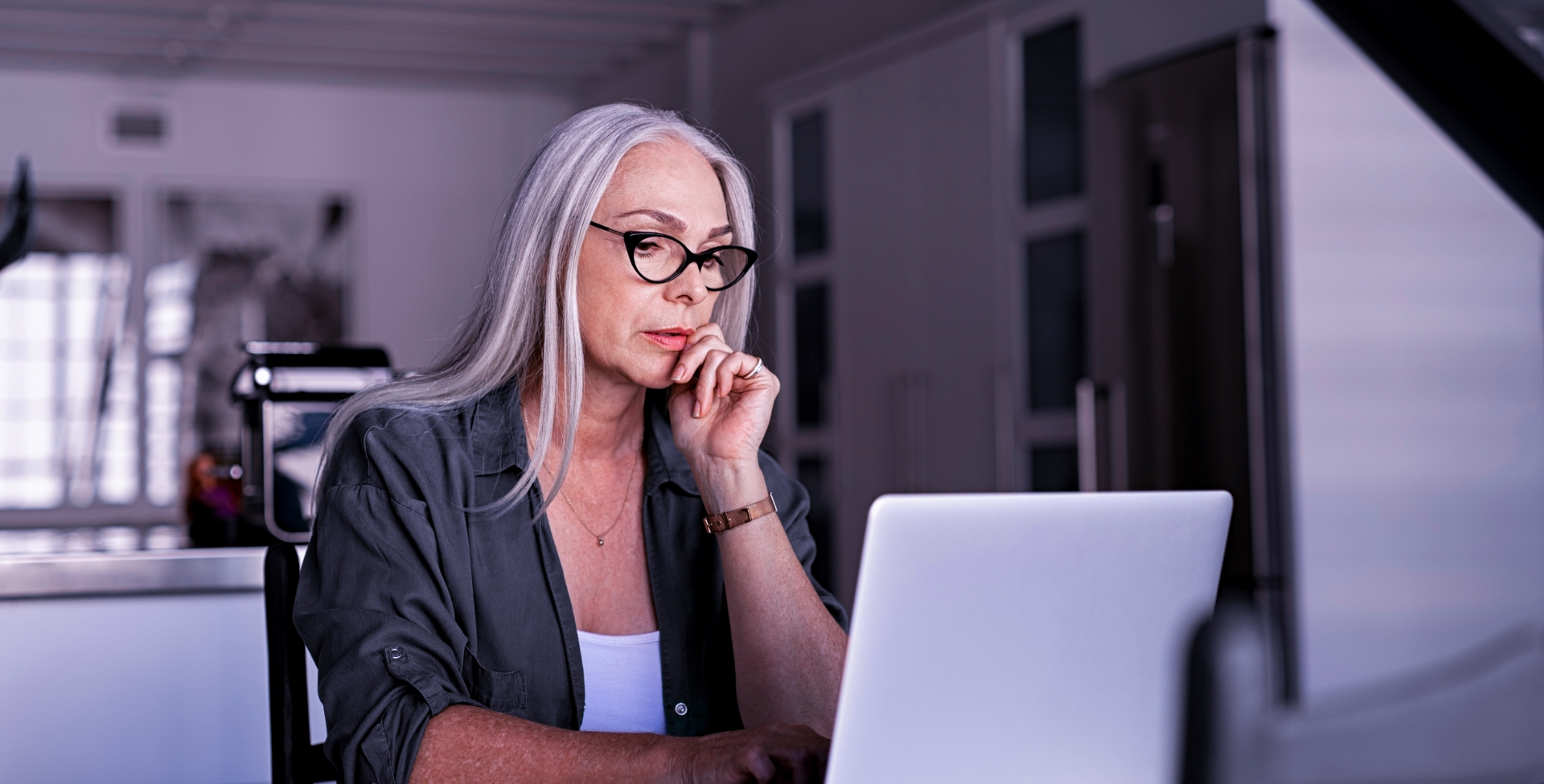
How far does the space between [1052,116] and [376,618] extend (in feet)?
10.8

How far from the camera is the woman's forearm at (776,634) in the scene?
1.40m

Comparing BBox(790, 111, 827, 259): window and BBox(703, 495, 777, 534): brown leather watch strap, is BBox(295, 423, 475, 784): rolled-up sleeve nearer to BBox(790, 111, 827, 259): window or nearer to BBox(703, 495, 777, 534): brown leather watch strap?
BBox(703, 495, 777, 534): brown leather watch strap

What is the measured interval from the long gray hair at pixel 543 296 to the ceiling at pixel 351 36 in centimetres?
461

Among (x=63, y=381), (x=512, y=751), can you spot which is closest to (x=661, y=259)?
(x=512, y=751)

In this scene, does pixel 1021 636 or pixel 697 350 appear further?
pixel 697 350

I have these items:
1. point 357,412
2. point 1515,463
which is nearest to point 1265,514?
point 1515,463

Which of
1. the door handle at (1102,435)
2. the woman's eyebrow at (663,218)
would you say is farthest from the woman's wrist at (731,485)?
the door handle at (1102,435)

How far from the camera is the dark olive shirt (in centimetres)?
118

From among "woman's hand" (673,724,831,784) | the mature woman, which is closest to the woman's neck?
the mature woman

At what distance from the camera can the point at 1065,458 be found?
4.01 metres

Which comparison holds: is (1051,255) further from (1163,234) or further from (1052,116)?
(1163,234)

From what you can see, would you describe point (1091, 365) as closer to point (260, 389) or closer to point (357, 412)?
point (260, 389)

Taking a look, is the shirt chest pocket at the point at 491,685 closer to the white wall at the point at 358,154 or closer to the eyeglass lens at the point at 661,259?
the eyeglass lens at the point at 661,259

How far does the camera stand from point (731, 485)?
1447mm
